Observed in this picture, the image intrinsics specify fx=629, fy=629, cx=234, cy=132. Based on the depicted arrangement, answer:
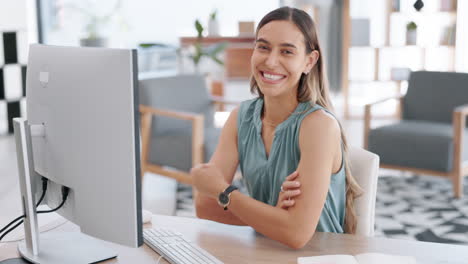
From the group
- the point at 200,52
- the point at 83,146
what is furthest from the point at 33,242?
the point at 200,52

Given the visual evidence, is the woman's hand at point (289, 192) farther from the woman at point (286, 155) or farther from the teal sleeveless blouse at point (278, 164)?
the teal sleeveless blouse at point (278, 164)

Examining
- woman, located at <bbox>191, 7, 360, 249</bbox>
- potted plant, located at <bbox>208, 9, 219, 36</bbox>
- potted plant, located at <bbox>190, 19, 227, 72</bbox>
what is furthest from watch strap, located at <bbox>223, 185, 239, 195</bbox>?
potted plant, located at <bbox>208, 9, 219, 36</bbox>

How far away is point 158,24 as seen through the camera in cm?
806

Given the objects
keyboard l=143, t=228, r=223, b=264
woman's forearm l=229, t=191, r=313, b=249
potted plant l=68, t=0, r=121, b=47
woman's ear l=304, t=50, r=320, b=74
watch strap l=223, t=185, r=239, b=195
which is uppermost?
potted plant l=68, t=0, r=121, b=47

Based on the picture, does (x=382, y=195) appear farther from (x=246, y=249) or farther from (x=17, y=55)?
(x=17, y=55)

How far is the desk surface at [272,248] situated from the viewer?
Answer: 1.40 metres

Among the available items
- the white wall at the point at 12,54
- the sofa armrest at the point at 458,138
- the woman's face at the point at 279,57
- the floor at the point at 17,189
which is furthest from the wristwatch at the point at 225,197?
the white wall at the point at 12,54

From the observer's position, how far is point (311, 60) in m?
1.71

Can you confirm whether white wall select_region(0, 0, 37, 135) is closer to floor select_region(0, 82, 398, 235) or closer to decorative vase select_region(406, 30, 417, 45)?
floor select_region(0, 82, 398, 235)

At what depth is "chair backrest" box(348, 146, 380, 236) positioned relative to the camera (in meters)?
1.67

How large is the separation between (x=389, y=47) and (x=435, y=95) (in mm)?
2120

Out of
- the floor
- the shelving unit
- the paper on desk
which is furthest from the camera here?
the shelving unit

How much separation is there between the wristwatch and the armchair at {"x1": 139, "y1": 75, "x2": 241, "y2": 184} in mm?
2111

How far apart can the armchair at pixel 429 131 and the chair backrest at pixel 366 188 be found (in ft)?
7.85
